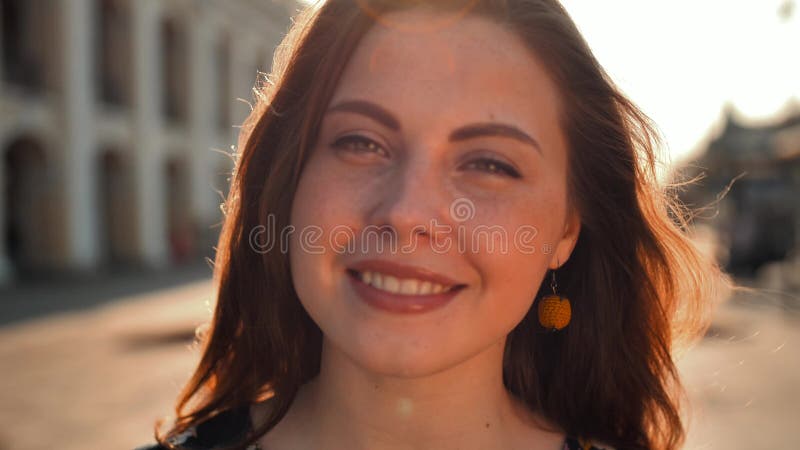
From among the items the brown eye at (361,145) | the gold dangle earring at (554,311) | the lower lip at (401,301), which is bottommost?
the gold dangle earring at (554,311)

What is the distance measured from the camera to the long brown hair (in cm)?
160

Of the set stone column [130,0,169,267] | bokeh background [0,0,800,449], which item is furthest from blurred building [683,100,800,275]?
stone column [130,0,169,267]

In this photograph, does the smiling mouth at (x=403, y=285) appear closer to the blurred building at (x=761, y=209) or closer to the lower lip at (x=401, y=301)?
the lower lip at (x=401, y=301)

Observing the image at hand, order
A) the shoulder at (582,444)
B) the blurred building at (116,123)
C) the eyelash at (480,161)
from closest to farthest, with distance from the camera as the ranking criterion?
the eyelash at (480,161) < the shoulder at (582,444) < the blurred building at (116,123)

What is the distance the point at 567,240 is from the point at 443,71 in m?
0.61

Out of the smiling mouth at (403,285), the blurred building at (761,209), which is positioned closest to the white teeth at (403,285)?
the smiling mouth at (403,285)

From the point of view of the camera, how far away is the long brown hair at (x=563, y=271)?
5.26 ft

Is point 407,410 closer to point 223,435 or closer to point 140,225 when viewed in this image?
point 223,435

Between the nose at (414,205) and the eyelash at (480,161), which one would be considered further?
the eyelash at (480,161)

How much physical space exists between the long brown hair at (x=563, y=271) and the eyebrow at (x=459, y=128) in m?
0.12

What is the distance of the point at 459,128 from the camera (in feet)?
4.64

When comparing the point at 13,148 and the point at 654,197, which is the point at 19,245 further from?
the point at 654,197

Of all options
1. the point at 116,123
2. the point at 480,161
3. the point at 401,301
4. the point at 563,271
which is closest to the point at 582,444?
the point at 563,271

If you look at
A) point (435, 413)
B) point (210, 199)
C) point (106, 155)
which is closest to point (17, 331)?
point (435, 413)
